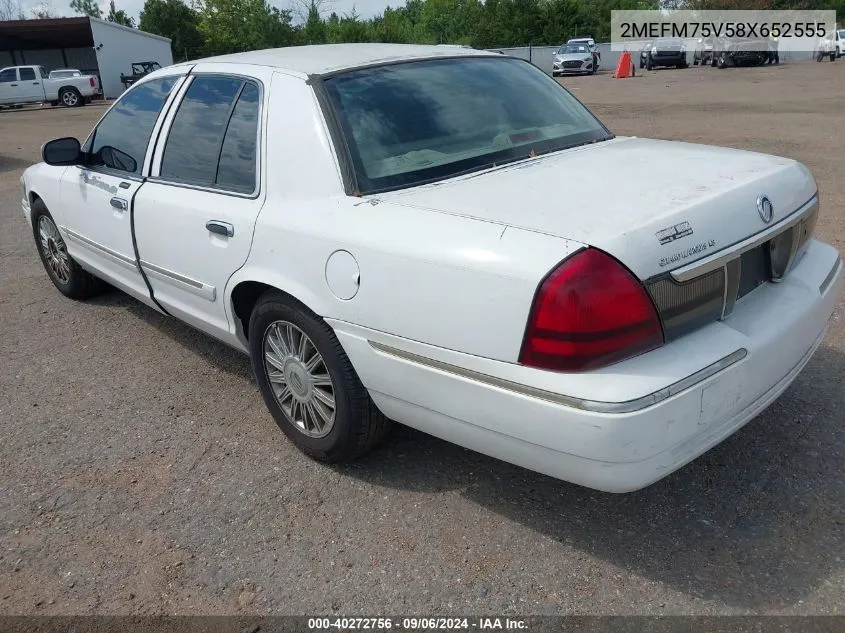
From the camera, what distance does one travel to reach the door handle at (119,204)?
12.7ft

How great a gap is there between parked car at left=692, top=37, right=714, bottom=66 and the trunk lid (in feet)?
125

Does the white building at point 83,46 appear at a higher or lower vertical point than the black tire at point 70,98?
higher

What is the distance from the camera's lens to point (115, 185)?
400cm

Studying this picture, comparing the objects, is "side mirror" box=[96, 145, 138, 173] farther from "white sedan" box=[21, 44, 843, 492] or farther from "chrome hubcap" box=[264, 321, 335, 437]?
"chrome hubcap" box=[264, 321, 335, 437]

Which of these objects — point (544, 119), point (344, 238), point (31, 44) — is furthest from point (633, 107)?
point (31, 44)

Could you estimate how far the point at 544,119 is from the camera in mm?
3406

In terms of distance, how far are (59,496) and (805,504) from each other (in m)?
2.94

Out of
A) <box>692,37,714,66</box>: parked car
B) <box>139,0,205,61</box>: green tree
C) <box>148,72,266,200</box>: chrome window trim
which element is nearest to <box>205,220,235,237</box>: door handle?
<box>148,72,266,200</box>: chrome window trim

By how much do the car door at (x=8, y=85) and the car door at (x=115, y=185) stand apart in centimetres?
3179

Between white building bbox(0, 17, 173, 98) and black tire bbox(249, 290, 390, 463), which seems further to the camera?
white building bbox(0, 17, 173, 98)

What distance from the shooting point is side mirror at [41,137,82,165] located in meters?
4.20

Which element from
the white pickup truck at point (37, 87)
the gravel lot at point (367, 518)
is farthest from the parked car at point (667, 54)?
the gravel lot at point (367, 518)

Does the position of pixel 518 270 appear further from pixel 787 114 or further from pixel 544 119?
pixel 787 114

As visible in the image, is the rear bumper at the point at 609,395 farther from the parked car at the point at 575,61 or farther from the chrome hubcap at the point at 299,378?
the parked car at the point at 575,61
